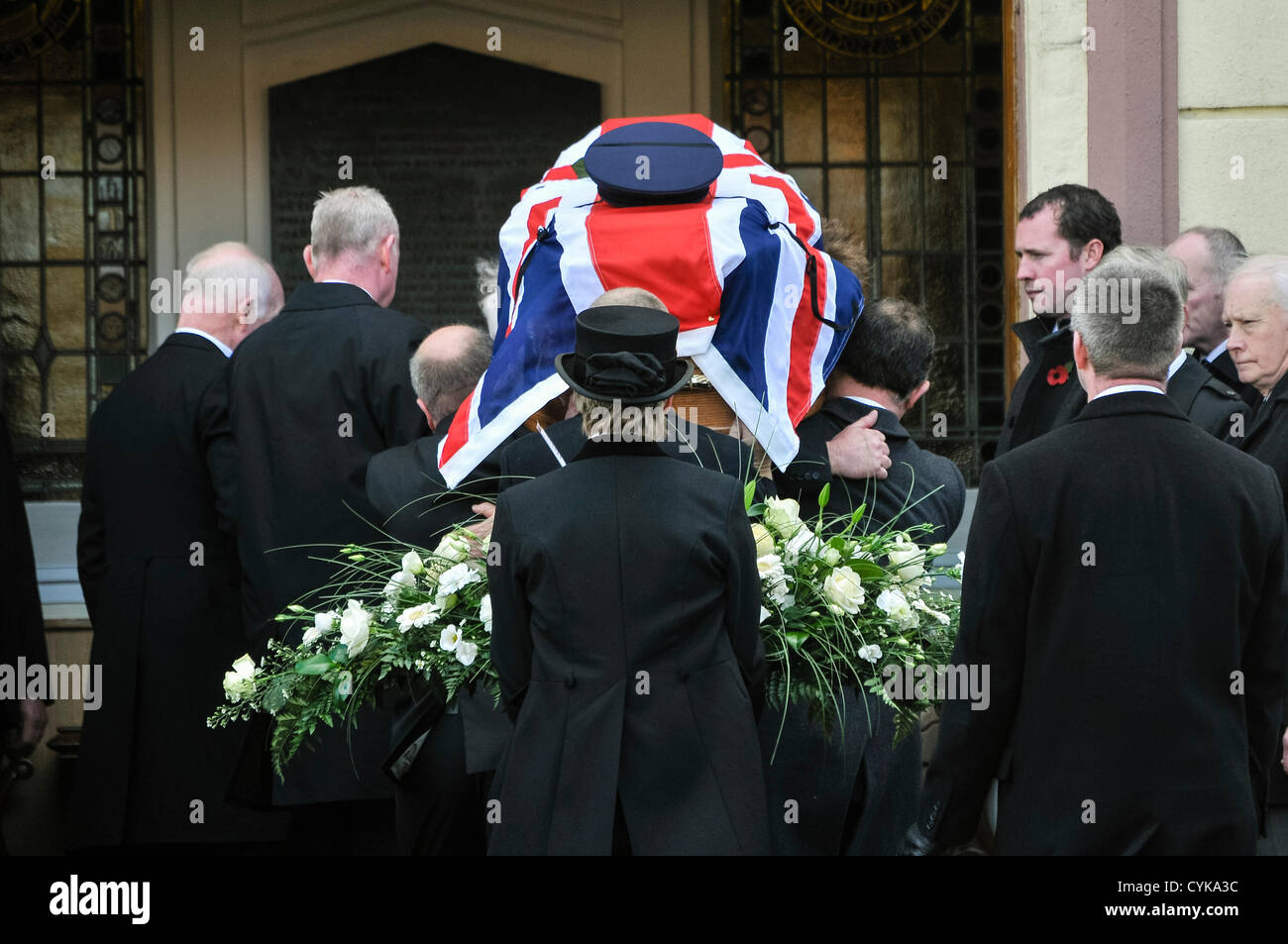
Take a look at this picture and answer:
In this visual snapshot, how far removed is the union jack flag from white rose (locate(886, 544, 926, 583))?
1.23 feet

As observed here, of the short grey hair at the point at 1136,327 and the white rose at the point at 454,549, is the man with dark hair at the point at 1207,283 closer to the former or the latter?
the short grey hair at the point at 1136,327

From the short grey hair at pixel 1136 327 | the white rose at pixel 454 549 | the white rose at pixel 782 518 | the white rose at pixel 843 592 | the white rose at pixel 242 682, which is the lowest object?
the white rose at pixel 242 682

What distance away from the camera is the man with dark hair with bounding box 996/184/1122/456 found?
479cm

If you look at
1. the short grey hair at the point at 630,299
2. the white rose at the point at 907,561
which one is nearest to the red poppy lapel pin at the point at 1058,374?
the white rose at the point at 907,561

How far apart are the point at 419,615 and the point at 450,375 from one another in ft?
3.21

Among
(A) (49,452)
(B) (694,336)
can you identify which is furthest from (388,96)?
(B) (694,336)

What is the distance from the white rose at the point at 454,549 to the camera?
3.80 meters

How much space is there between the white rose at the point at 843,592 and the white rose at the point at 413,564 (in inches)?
35.0

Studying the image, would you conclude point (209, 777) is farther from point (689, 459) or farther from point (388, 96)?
point (388, 96)

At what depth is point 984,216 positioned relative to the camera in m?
7.31

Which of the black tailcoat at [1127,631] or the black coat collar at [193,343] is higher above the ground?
the black coat collar at [193,343]

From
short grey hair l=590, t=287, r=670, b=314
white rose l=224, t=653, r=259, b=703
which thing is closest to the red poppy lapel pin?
short grey hair l=590, t=287, r=670, b=314
